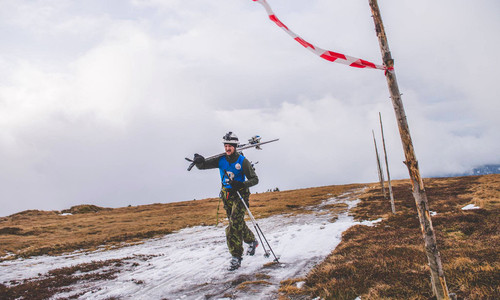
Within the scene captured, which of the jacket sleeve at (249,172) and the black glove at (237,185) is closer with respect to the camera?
the black glove at (237,185)

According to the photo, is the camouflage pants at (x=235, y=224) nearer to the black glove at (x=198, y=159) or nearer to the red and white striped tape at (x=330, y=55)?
the black glove at (x=198, y=159)

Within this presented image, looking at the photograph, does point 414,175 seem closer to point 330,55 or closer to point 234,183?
point 330,55

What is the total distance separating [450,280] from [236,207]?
17.5ft

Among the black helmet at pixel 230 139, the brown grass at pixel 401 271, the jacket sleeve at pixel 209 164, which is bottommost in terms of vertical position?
the brown grass at pixel 401 271

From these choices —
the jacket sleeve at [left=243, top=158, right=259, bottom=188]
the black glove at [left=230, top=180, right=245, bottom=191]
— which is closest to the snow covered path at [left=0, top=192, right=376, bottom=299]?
the black glove at [left=230, top=180, right=245, bottom=191]

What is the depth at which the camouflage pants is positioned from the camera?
8242 mm

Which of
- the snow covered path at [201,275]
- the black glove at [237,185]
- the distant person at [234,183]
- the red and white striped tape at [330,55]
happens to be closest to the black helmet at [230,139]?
the distant person at [234,183]

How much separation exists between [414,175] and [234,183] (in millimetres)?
5283

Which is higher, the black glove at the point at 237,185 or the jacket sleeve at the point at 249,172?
the jacket sleeve at the point at 249,172

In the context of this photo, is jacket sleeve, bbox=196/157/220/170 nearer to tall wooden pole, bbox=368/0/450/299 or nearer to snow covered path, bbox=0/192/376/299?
snow covered path, bbox=0/192/376/299

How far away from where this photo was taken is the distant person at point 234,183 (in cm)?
829

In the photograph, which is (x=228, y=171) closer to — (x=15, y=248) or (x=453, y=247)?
(x=453, y=247)

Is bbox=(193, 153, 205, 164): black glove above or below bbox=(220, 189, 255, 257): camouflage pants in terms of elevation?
above

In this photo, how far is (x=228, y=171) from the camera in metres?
8.69
